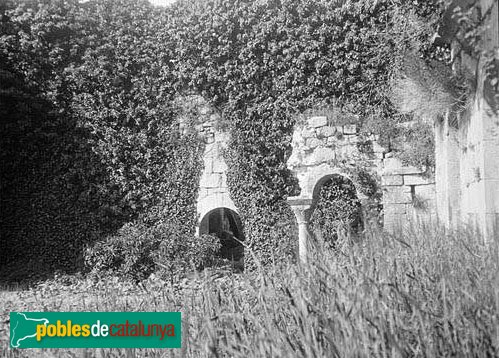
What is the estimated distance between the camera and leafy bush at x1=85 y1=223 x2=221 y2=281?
809 cm

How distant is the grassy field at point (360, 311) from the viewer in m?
1.78

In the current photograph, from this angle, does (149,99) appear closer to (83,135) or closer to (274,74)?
(83,135)

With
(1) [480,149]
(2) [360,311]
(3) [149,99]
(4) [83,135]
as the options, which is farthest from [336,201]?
(2) [360,311]

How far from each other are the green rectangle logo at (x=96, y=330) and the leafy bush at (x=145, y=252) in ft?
16.8

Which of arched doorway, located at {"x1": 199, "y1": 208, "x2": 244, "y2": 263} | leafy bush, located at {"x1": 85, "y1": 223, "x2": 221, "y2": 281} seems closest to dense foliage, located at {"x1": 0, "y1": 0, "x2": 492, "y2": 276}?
leafy bush, located at {"x1": 85, "y1": 223, "x2": 221, "y2": 281}

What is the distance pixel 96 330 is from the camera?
2.53m

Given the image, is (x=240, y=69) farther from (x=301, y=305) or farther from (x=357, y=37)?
(x=301, y=305)

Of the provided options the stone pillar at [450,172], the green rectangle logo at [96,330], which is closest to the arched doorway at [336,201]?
the stone pillar at [450,172]

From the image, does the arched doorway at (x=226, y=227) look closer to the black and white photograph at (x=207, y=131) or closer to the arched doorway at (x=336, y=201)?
the black and white photograph at (x=207, y=131)

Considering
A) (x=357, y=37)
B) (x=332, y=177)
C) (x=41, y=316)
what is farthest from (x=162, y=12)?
(x=41, y=316)

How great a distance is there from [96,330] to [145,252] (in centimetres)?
591

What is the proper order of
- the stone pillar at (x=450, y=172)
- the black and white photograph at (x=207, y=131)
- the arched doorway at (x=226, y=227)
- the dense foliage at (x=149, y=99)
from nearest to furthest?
the stone pillar at (x=450, y=172), the black and white photograph at (x=207, y=131), the dense foliage at (x=149, y=99), the arched doorway at (x=226, y=227)

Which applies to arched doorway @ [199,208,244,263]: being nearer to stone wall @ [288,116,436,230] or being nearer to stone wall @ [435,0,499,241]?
stone wall @ [288,116,436,230]

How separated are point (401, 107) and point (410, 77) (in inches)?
72.6
